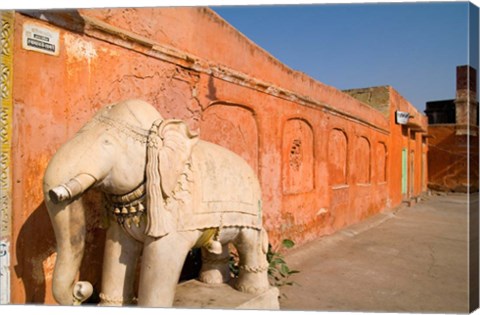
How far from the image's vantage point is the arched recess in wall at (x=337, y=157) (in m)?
7.06

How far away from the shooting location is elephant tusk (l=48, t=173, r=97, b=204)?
182 centimetres

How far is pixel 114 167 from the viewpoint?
210 cm

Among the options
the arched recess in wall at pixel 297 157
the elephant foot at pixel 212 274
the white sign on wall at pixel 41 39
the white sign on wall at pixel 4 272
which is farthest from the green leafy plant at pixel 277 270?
the white sign on wall at pixel 41 39

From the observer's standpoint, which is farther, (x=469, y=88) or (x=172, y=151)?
(x=469, y=88)

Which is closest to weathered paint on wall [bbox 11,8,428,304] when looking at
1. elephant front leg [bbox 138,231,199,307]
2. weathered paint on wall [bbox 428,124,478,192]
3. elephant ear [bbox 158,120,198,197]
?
elephant front leg [bbox 138,231,199,307]

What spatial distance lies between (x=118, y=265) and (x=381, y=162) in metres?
8.77

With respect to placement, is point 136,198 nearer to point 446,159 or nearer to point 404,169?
point 404,169

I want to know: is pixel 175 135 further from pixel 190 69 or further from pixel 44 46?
pixel 190 69

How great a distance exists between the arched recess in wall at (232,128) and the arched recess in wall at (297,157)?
2.57 ft

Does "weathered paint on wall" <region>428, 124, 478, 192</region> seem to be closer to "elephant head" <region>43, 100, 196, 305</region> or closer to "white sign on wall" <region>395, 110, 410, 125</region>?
"white sign on wall" <region>395, 110, 410, 125</region>

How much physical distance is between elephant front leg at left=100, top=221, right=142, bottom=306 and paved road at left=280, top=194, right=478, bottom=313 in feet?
5.58

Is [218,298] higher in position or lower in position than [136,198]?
lower

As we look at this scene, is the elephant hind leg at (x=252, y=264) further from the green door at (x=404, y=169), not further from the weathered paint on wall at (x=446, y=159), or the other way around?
the weathered paint on wall at (x=446, y=159)

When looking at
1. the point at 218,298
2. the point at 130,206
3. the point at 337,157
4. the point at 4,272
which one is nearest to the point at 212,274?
the point at 218,298
